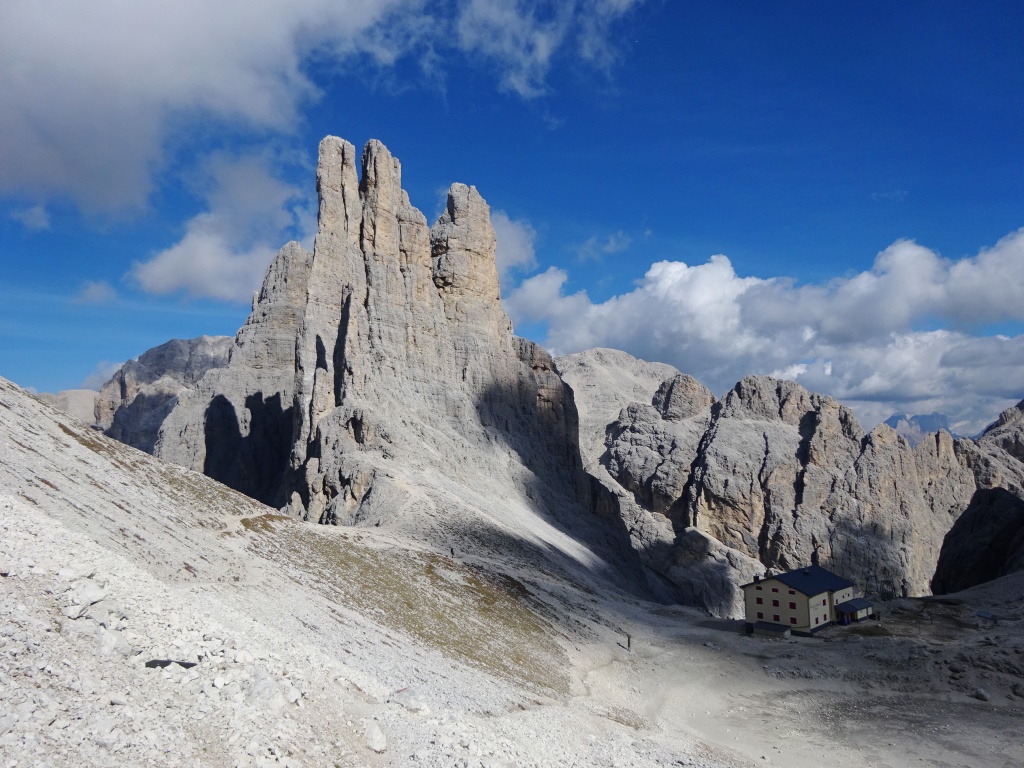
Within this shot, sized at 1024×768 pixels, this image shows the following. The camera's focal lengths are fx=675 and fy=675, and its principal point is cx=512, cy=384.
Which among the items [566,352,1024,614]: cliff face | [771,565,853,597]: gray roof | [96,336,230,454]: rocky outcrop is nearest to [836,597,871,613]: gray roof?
[771,565,853,597]: gray roof

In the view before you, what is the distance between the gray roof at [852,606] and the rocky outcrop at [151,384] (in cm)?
11666

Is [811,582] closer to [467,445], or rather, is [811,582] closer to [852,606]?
[852,606]

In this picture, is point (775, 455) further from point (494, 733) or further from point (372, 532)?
point (494, 733)

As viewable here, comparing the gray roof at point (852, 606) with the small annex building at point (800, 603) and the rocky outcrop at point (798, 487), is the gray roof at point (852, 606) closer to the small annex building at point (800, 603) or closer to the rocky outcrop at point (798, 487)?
the small annex building at point (800, 603)

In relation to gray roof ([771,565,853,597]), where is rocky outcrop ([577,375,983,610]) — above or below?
above

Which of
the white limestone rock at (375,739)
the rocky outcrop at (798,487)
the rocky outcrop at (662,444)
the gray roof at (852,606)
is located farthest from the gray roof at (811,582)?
the rocky outcrop at (662,444)

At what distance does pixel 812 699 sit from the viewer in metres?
38.0

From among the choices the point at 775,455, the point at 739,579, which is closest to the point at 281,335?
the point at 739,579

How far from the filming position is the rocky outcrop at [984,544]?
259 ft

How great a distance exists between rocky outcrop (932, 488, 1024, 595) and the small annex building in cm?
3122

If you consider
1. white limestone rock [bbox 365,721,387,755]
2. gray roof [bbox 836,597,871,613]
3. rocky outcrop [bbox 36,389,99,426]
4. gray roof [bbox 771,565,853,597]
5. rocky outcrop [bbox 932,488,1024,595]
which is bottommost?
white limestone rock [bbox 365,721,387,755]

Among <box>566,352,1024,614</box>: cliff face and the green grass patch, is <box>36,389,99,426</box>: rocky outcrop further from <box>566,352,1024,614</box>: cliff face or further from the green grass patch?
the green grass patch

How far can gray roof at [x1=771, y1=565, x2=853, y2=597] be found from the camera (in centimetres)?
5269

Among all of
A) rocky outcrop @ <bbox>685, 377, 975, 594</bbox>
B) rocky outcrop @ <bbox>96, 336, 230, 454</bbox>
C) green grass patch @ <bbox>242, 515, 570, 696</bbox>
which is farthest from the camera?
rocky outcrop @ <bbox>96, 336, 230, 454</bbox>
